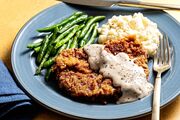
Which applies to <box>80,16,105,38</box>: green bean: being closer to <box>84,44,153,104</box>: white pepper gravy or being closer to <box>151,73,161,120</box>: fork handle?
<box>84,44,153,104</box>: white pepper gravy

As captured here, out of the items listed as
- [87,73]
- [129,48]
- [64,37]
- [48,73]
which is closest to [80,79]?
[87,73]

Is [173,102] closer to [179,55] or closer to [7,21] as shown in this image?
[179,55]

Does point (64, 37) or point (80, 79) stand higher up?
point (64, 37)

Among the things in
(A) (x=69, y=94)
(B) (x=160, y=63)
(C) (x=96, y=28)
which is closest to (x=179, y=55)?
(B) (x=160, y=63)

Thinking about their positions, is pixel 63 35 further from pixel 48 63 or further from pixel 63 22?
pixel 48 63

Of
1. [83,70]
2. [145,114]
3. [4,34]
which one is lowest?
[145,114]

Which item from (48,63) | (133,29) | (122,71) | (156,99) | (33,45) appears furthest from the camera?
(133,29)
